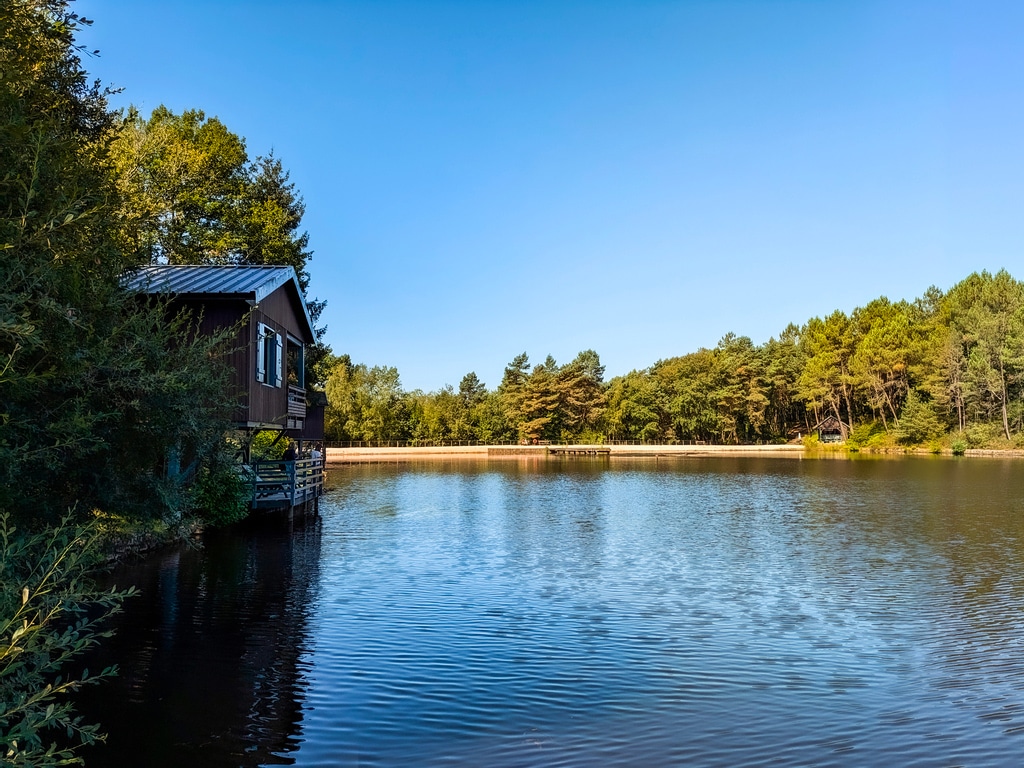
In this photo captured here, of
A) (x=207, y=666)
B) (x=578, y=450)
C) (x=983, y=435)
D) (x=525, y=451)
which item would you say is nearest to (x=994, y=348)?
(x=983, y=435)

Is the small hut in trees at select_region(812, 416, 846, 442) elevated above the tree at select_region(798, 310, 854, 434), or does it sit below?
below

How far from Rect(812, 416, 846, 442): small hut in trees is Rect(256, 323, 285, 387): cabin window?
9464 cm

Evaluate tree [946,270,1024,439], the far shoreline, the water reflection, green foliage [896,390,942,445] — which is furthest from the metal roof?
green foliage [896,390,942,445]

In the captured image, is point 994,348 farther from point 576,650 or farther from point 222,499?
point 576,650

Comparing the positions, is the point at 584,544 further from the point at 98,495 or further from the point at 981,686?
the point at 98,495

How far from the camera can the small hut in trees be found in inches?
4178

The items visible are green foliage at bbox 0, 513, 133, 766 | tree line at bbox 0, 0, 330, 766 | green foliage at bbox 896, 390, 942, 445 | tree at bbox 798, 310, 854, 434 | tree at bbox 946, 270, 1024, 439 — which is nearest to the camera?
green foliage at bbox 0, 513, 133, 766

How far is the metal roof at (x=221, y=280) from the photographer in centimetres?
2045

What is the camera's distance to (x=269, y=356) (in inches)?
937

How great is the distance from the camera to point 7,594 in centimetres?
479

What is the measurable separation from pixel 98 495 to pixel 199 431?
152 centimetres

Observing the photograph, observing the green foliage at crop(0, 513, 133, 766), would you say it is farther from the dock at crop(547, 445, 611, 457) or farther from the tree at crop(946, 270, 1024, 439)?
the tree at crop(946, 270, 1024, 439)

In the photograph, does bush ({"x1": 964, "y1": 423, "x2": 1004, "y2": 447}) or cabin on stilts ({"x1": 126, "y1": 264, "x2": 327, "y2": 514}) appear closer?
cabin on stilts ({"x1": 126, "y1": 264, "x2": 327, "y2": 514})

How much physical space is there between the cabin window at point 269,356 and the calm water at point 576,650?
184 inches
